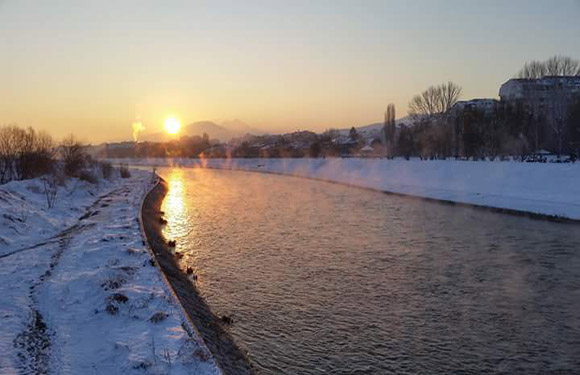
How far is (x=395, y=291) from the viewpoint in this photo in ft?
39.2

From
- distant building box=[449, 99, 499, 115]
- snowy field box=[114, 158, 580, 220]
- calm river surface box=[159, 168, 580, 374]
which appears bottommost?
calm river surface box=[159, 168, 580, 374]

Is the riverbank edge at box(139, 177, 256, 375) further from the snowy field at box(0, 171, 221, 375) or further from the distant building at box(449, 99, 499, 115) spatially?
the distant building at box(449, 99, 499, 115)

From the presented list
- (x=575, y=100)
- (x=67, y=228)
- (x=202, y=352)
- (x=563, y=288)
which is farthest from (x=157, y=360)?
(x=575, y=100)

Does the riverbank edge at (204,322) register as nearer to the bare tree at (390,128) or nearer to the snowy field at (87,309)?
the snowy field at (87,309)

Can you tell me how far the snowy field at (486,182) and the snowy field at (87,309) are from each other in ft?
75.6

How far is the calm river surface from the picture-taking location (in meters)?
8.37

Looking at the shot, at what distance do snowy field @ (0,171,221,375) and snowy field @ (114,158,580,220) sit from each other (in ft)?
75.6

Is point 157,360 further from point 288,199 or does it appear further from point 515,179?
point 515,179

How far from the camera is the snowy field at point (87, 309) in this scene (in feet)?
23.2

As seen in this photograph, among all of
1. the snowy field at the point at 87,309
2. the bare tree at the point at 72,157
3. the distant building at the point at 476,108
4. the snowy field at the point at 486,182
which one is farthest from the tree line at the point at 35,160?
the distant building at the point at 476,108

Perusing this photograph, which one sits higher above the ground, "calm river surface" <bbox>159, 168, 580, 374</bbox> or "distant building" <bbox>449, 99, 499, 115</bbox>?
"distant building" <bbox>449, 99, 499, 115</bbox>

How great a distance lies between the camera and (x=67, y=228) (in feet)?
63.9

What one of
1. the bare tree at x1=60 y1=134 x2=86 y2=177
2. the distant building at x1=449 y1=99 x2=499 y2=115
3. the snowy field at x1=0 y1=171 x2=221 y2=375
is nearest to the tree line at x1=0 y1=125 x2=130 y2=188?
the bare tree at x1=60 y1=134 x2=86 y2=177

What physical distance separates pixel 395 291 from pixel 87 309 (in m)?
7.98
